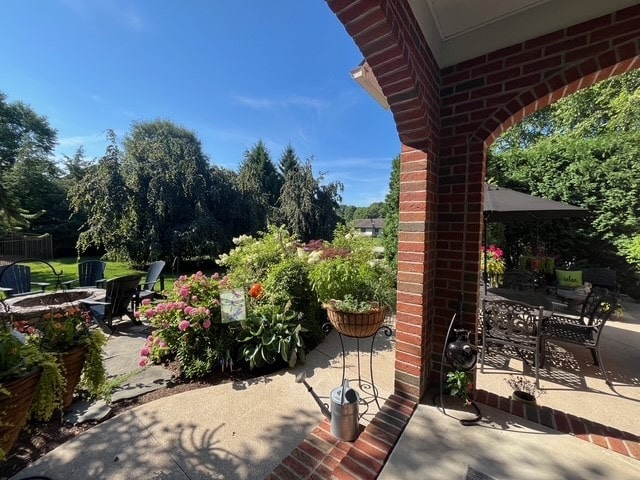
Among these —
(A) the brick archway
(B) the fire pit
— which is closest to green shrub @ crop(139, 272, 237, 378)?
(B) the fire pit

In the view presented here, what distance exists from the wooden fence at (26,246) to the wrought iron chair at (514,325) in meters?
19.4

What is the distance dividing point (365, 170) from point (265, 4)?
649 inches

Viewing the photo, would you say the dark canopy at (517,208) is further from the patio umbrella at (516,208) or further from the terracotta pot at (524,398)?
the terracotta pot at (524,398)

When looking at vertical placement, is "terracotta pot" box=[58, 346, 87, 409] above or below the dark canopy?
below

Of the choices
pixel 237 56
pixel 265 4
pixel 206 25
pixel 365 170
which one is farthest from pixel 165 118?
pixel 265 4

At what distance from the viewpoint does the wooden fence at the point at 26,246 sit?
1402 cm

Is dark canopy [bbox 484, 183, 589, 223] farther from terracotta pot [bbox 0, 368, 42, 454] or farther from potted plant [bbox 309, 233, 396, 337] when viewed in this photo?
terracotta pot [bbox 0, 368, 42, 454]

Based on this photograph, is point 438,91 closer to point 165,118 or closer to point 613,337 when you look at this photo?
point 613,337

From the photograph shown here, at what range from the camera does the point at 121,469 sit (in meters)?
1.73

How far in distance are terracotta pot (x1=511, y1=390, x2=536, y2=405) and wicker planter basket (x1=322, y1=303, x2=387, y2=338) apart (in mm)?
1212

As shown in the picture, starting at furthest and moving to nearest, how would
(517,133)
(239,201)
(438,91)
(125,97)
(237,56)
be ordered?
(517,133)
(239,201)
(125,97)
(237,56)
(438,91)

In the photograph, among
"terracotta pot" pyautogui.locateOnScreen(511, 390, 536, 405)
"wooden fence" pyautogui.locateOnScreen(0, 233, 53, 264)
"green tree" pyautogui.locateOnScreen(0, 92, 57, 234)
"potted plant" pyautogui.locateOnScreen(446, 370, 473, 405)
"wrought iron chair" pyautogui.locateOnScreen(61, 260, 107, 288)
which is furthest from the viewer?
"green tree" pyautogui.locateOnScreen(0, 92, 57, 234)

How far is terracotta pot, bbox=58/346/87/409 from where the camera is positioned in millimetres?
2010

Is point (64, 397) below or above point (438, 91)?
below
